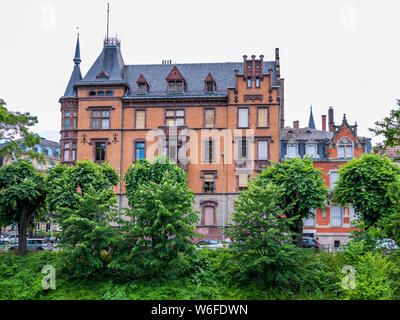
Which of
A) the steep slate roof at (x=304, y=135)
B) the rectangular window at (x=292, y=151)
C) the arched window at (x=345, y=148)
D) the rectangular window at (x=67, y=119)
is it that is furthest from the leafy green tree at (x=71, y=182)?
the arched window at (x=345, y=148)

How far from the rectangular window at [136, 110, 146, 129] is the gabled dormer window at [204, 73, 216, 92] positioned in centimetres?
757

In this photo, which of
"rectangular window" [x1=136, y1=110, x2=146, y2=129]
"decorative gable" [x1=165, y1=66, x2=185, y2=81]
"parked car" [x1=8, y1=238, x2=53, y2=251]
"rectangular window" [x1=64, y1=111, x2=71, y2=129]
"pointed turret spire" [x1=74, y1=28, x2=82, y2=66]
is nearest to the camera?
"parked car" [x1=8, y1=238, x2=53, y2=251]

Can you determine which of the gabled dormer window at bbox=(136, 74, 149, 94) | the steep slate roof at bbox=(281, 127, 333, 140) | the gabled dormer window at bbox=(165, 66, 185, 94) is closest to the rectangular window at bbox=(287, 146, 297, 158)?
the steep slate roof at bbox=(281, 127, 333, 140)

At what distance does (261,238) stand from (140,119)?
82.4 ft

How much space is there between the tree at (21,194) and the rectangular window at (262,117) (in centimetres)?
2306

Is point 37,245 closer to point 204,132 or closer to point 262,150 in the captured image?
point 204,132

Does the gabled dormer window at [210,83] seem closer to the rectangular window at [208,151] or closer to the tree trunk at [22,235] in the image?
the rectangular window at [208,151]

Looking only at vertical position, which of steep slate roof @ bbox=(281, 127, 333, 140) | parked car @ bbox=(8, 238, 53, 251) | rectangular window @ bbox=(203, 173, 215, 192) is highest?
steep slate roof @ bbox=(281, 127, 333, 140)

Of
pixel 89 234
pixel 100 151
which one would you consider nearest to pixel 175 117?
pixel 100 151

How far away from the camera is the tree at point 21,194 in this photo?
32125mm

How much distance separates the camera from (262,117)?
152 feet

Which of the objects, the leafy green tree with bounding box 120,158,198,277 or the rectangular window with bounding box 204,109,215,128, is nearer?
the leafy green tree with bounding box 120,158,198,277

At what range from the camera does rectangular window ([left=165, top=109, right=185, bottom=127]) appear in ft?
154

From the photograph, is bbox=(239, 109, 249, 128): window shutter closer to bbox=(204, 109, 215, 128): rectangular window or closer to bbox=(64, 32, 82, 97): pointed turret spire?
bbox=(204, 109, 215, 128): rectangular window
